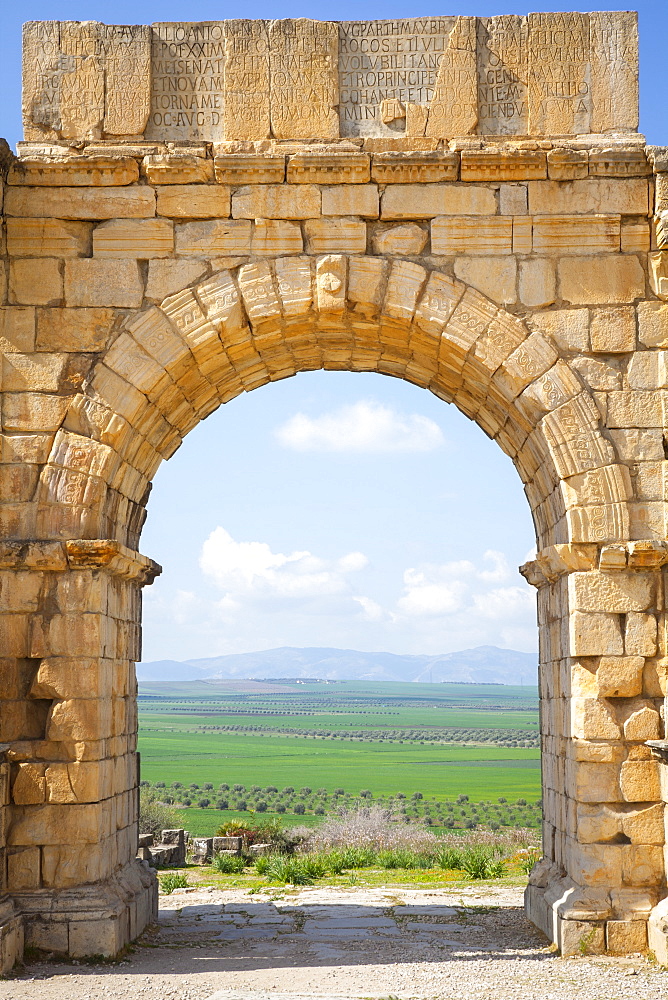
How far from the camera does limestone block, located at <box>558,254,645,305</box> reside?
8305 millimetres

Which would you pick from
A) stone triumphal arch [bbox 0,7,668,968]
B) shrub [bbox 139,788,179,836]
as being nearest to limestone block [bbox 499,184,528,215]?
stone triumphal arch [bbox 0,7,668,968]

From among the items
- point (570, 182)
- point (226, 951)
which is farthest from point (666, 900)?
point (570, 182)

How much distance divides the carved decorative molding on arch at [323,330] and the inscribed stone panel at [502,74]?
4.53 ft

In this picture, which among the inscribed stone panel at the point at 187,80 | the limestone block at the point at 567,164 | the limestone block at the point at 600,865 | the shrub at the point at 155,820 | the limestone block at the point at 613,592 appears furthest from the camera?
the shrub at the point at 155,820

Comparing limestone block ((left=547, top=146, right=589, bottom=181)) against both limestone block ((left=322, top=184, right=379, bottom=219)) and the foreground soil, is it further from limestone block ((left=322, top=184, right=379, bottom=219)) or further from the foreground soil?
the foreground soil

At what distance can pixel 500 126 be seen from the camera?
334 inches

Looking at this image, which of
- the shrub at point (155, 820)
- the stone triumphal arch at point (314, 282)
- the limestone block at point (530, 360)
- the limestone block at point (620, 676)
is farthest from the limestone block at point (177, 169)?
the shrub at point (155, 820)

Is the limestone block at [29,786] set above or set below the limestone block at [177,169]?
below

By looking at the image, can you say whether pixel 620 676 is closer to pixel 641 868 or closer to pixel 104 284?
pixel 641 868

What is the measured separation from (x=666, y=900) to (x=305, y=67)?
6838 millimetres

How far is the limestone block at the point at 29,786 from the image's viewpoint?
7.80 m

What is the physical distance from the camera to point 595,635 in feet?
25.9

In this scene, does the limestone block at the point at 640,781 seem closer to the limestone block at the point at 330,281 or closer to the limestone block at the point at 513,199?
the limestone block at the point at 330,281

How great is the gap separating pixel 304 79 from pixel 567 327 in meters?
2.87
